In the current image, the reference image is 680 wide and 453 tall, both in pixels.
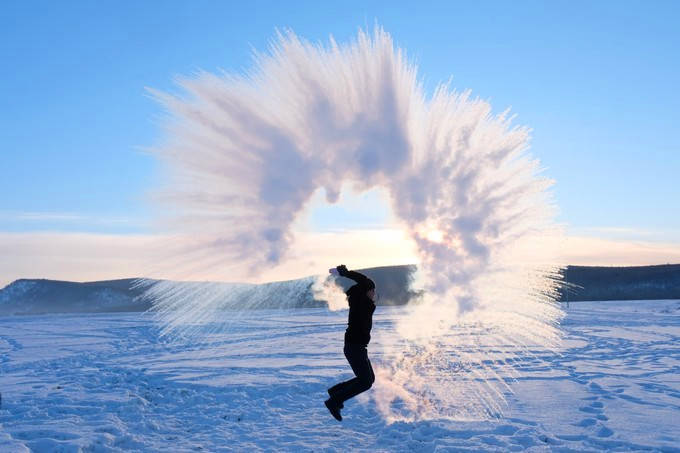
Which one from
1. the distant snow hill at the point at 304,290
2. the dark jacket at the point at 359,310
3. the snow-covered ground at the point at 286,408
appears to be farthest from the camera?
the distant snow hill at the point at 304,290

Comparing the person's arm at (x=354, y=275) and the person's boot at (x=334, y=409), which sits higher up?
the person's arm at (x=354, y=275)

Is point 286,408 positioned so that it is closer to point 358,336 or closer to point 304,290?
point 358,336

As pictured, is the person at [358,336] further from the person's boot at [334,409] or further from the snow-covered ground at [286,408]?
the snow-covered ground at [286,408]

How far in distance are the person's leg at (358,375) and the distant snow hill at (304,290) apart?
8079 centimetres

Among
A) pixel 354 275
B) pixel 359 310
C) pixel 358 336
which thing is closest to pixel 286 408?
pixel 358 336

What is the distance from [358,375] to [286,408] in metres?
2.28

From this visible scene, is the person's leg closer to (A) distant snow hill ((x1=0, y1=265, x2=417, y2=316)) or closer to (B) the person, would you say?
(B) the person

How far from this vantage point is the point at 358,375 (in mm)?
8133

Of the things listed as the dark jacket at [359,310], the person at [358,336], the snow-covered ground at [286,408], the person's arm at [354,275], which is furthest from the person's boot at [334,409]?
the person's arm at [354,275]

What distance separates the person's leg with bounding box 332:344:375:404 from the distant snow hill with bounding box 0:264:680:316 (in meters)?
80.8

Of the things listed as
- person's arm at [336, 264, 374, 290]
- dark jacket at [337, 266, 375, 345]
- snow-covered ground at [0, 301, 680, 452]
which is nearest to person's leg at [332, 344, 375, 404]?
dark jacket at [337, 266, 375, 345]

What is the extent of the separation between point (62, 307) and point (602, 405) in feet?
501

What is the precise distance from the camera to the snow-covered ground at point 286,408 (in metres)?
7.37

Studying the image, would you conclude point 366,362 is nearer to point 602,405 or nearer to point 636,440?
point 636,440
